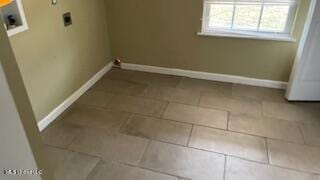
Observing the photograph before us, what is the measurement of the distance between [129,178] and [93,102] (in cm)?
118

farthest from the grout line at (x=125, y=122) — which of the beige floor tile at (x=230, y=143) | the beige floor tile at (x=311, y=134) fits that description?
the beige floor tile at (x=311, y=134)

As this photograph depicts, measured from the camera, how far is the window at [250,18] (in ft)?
8.34

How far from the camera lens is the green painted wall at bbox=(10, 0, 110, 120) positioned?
200 cm

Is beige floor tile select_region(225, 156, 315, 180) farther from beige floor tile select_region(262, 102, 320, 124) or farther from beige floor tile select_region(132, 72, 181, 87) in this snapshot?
beige floor tile select_region(132, 72, 181, 87)

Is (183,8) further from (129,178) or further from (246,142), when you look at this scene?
(129,178)

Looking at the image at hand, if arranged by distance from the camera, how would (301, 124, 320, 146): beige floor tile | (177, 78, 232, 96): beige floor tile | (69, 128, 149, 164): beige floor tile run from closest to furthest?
(69, 128, 149, 164): beige floor tile
(301, 124, 320, 146): beige floor tile
(177, 78, 232, 96): beige floor tile

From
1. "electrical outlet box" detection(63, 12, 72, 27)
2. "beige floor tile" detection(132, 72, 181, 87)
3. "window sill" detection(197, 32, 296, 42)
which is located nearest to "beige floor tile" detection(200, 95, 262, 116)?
"beige floor tile" detection(132, 72, 181, 87)

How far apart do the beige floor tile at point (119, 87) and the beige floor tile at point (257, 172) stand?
4.72 feet

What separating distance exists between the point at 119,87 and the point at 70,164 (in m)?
1.28

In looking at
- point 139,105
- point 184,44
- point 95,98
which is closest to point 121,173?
point 139,105

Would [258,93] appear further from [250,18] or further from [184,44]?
[184,44]

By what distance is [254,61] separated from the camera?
2.85 metres

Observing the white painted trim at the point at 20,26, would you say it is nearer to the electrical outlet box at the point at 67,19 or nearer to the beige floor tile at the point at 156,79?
the electrical outlet box at the point at 67,19

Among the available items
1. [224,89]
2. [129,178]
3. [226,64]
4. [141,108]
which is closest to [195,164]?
[129,178]
